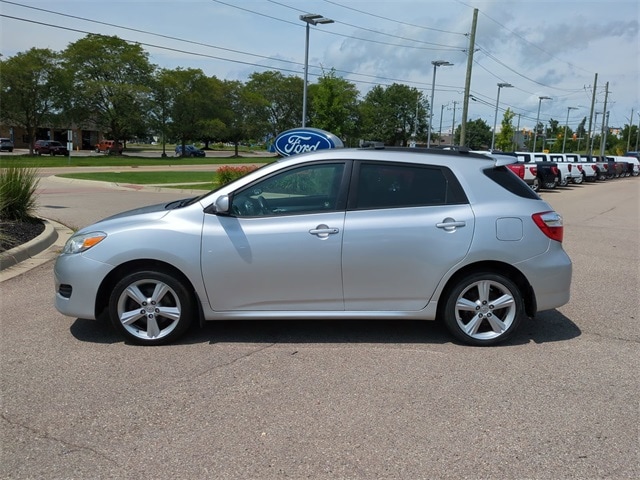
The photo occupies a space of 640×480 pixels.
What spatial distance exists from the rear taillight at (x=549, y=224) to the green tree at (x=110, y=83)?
51.4 metres

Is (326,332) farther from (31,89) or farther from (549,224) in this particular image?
(31,89)

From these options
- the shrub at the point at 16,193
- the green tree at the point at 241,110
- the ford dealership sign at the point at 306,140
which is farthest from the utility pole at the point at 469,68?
the green tree at the point at 241,110

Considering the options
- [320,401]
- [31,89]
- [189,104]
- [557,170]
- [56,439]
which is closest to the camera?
[56,439]

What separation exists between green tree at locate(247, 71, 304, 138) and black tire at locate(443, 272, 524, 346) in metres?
64.7

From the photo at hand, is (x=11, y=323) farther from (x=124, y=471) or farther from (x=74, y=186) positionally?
(x=74, y=186)

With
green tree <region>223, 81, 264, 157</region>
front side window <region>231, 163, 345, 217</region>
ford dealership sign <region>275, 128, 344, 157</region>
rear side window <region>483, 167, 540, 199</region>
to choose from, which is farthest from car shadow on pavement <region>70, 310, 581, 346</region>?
green tree <region>223, 81, 264, 157</region>

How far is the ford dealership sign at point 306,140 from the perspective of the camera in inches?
431

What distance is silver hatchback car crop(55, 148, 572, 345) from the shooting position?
4473 millimetres

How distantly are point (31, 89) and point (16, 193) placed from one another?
42261mm

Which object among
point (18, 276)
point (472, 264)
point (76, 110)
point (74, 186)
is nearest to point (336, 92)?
point (74, 186)

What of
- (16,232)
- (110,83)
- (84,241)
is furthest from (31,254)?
(110,83)

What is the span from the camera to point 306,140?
11.1 metres

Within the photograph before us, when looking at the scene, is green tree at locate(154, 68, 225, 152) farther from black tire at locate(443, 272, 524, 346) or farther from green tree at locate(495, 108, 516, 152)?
black tire at locate(443, 272, 524, 346)

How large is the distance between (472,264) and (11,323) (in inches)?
171
